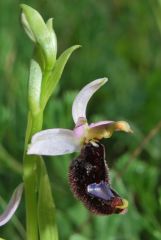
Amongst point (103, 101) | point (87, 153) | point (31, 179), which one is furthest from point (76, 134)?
point (103, 101)

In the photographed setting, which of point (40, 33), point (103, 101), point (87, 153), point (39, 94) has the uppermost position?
point (40, 33)

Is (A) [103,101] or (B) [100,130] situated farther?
(A) [103,101]

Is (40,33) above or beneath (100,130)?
above

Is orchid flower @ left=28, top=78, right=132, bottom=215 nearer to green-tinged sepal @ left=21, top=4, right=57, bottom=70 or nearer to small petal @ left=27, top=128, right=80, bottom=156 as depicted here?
small petal @ left=27, top=128, right=80, bottom=156

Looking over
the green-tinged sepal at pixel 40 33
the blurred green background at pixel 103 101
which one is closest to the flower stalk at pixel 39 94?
the green-tinged sepal at pixel 40 33

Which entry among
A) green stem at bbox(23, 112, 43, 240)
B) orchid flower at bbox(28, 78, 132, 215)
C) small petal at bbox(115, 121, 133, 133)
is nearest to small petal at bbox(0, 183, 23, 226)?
green stem at bbox(23, 112, 43, 240)

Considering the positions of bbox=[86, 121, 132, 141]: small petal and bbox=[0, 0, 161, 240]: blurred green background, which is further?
bbox=[0, 0, 161, 240]: blurred green background

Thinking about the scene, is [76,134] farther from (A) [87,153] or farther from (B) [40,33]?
(B) [40,33]

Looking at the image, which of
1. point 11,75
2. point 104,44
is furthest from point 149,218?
point 104,44

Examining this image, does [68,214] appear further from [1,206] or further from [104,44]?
[104,44]
